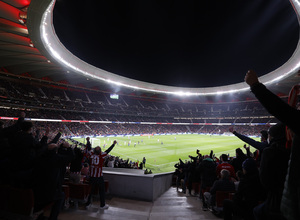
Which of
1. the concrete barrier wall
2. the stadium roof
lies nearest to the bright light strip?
the stadium roof

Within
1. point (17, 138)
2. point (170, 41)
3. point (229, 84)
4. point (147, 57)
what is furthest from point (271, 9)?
→ point (229, 84)

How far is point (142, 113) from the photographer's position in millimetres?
56156

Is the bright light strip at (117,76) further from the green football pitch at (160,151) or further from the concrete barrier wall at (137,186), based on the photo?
the green football pitch at (160,151)

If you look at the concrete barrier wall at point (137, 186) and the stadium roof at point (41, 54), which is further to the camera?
the stadium roof at point (41, 54)

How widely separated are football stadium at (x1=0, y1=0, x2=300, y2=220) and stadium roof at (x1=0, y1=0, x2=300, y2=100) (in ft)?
0.48

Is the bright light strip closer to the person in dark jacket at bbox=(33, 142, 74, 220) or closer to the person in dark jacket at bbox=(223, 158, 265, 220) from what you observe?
the person in dark jacket at bbox=(33, 142, 74, 220)

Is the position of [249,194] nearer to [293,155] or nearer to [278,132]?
[278,132]

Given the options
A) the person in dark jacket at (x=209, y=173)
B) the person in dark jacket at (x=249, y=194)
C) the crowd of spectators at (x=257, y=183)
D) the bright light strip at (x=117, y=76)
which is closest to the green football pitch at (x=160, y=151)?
the person in dark jacket at (x=209, y=173)

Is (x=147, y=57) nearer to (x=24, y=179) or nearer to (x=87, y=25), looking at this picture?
(x=87, y=25)

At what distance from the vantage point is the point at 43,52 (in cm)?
2023

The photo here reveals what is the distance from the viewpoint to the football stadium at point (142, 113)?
115 inches

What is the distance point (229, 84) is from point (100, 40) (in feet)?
134

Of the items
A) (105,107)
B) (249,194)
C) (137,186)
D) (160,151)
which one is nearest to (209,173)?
(137,186)

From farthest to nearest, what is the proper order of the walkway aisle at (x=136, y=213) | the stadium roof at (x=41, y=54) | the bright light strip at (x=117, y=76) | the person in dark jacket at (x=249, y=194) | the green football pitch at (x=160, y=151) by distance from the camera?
the green football pitch at (x=160, y=151), the bright light strip at (x=117, y=76), the stadium roof at (x=41, y=54), the walkway aisle at (x=136, y=213), the person in dark jacket at (x=249, y=194)
